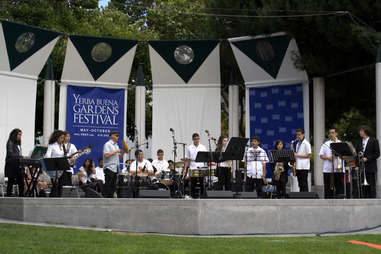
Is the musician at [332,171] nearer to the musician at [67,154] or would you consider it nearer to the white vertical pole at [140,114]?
the musician at [67,154]

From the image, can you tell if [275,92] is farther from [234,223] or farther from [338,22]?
[234,223]

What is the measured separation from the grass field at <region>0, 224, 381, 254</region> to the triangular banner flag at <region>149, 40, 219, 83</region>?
39.0 feet

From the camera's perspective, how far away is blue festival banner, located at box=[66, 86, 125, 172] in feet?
69.3

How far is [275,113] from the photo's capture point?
69.7 feet

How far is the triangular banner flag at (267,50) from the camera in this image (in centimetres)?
2094

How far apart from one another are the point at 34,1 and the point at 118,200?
2084 cm

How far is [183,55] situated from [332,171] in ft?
28.4

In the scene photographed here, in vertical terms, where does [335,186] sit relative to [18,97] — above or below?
below

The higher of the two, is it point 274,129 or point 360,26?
point 360,26

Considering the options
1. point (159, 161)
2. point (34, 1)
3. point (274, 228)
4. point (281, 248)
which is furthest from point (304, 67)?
point (34, 1)

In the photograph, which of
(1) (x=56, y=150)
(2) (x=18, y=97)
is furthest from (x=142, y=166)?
(2) (x=18, y=97)

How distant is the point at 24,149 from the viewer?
1997cm

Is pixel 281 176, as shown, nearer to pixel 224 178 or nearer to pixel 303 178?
pixel 303 178

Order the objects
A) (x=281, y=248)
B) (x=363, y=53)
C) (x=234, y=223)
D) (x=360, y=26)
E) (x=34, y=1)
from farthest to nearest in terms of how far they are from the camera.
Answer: (x=34, y=1), (x=363, y=53), (x=360, y=26), (x=234, y=223), (x=281, y=248)
